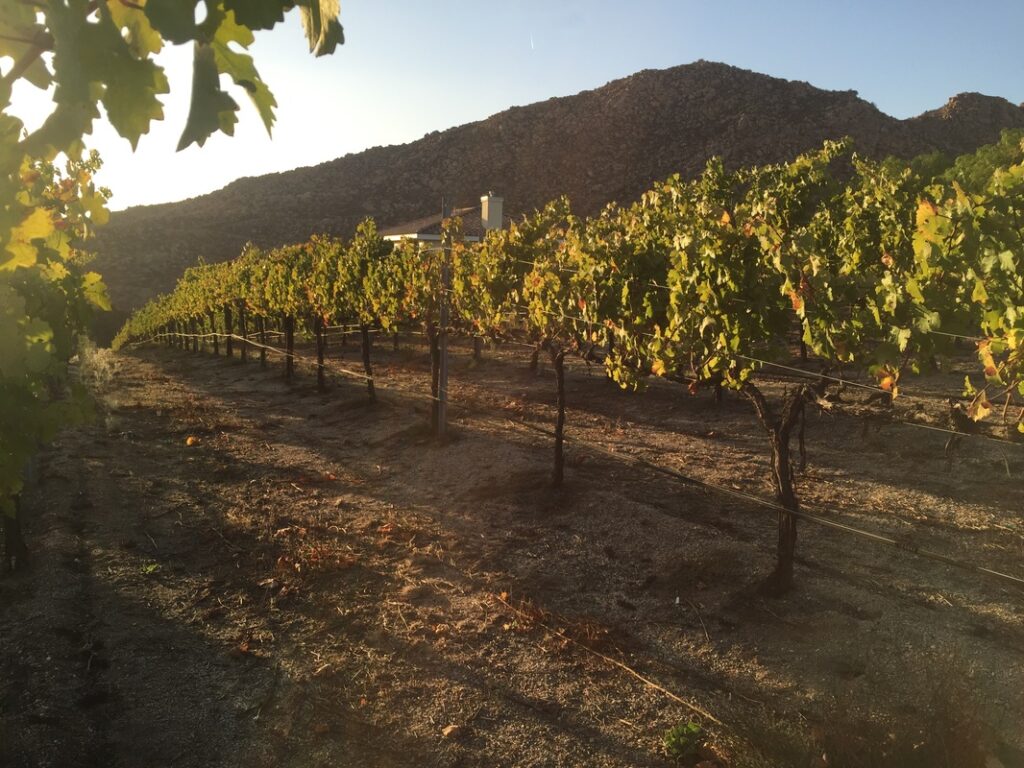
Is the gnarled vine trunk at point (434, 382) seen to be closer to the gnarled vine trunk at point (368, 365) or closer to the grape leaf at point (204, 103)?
the gnarled vine trunk at point (368, 365)

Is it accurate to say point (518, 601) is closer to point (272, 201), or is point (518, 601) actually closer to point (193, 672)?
point (193, 672)

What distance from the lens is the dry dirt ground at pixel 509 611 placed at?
452 cm

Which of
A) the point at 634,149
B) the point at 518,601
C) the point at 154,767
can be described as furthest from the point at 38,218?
the point at 634,149

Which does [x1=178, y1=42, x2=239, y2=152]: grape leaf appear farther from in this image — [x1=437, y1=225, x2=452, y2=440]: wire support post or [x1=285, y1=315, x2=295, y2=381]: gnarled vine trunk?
[x1=285, y1=315, x2=295, y2=381]: gnarled vine trunk

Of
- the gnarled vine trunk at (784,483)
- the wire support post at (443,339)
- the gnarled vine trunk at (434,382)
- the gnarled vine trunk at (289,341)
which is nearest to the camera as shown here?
the gnarled vine trunk at (784,483)

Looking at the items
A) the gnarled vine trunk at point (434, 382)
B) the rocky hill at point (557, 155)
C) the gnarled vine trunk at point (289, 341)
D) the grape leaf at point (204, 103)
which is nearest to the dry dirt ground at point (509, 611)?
the gnarled vine trunk at point (434, 382)

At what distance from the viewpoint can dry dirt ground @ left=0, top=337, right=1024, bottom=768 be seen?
14.8 feet

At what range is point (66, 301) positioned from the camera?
585 cm

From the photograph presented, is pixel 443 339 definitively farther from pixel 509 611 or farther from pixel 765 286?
pixel 765 286

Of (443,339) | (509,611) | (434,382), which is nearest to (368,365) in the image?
(434,382)

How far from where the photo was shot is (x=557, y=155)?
69.8 metres

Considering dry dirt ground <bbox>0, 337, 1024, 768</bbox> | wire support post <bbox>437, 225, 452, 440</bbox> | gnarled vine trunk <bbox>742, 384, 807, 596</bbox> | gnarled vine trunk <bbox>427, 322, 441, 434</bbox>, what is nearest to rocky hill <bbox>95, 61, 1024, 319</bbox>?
Answer: gnarled vine trunk <bbox>427, 322, 441, 434</bbox>

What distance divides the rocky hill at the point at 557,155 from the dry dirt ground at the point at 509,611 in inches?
1892

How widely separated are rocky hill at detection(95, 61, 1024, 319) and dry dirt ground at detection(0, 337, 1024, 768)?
158 feet
